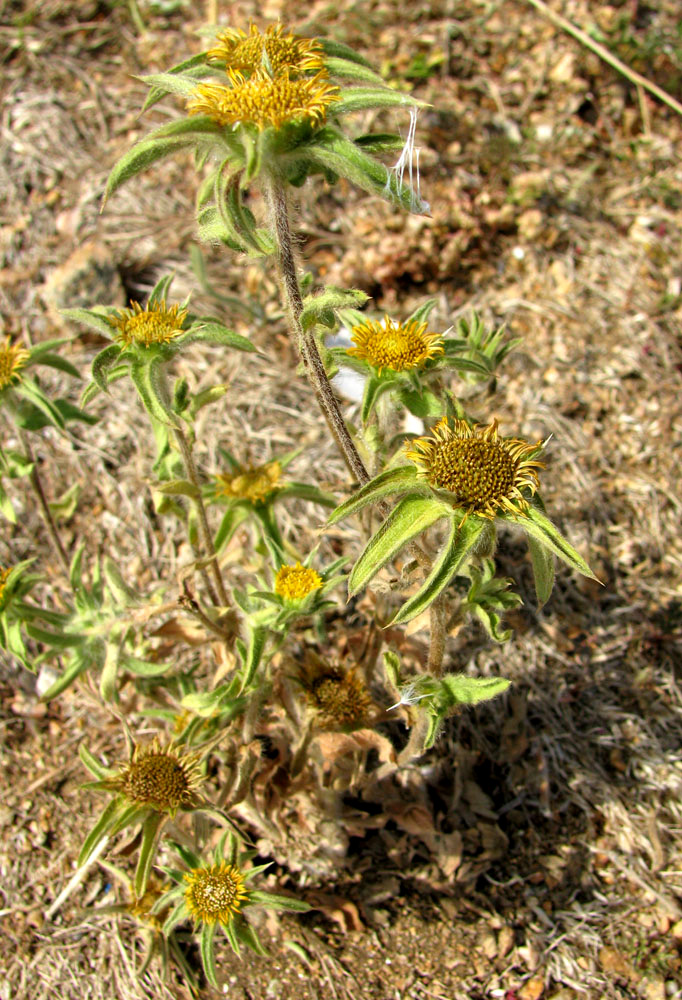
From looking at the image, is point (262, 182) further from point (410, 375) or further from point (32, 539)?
point (32, 539)

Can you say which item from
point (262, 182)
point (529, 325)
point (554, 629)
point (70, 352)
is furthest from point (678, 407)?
point (70, 352)

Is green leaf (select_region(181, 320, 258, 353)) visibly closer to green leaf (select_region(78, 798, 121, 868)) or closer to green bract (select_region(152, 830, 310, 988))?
green leaf (select_region(78, 798, 121, 868))

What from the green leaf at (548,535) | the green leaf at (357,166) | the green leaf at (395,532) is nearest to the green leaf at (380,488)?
the green leaf at (395,532)

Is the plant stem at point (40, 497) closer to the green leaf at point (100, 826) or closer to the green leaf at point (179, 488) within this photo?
the green leaf at point (179, 488)

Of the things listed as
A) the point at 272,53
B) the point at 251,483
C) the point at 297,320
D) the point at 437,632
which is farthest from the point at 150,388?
the point at 437,632

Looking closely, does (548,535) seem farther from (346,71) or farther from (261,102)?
(346,71)
